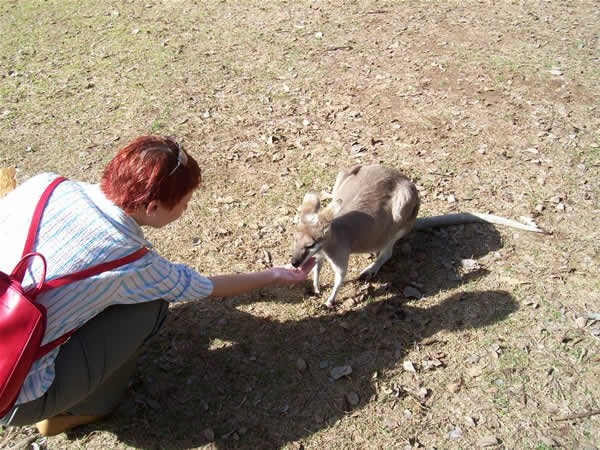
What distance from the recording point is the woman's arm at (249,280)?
263 centimetres

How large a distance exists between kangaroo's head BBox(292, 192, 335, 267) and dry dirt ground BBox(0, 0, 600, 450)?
0.40m

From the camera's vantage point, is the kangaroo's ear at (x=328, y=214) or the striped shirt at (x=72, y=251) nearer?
the striped shirt at (x=72, y=251)

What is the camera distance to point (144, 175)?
214 cm

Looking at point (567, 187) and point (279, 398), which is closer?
point (279, 398)

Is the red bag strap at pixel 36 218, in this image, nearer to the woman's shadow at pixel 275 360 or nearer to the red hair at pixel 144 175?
the red hair at pixel 144 175

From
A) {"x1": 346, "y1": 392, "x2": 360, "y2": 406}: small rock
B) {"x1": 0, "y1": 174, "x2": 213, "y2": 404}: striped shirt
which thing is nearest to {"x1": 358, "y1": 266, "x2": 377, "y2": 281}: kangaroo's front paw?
{"x1": 346, "y1": 392, "x2": 360, "y2": 406}: small rock

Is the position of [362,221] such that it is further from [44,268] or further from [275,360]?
[44,268]

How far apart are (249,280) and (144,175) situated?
850mm

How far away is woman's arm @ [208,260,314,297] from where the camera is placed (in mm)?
2635

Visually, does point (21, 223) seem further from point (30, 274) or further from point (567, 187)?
point (567, 187)

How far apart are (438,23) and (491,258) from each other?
3993 mm

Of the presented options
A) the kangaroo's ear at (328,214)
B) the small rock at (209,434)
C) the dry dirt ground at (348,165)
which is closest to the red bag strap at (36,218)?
the dry dirt ground at (348,165)

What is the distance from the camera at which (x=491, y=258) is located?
3555 millimetres

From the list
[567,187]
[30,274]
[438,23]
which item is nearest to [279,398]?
[30,274]
